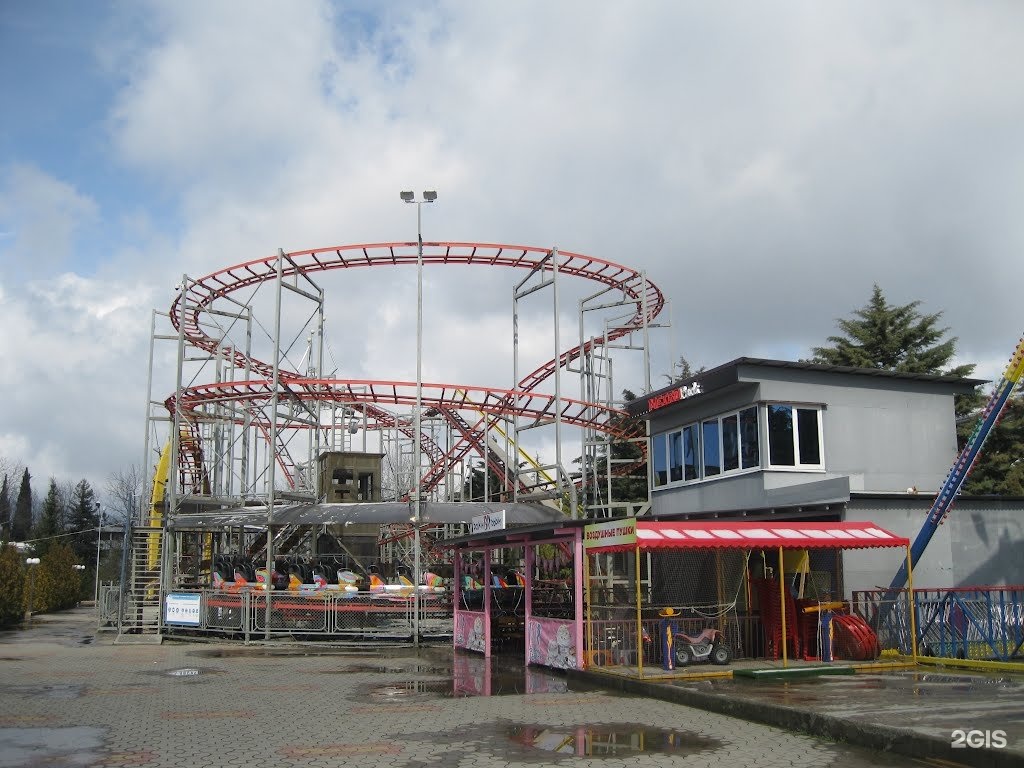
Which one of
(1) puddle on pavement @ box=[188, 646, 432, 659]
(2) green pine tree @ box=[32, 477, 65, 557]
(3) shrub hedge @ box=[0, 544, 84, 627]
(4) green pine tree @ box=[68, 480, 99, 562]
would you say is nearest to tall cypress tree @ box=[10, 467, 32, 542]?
(4) green pine tree @ box=[68, 480, 99, 562]

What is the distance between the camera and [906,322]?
40312 millimetres

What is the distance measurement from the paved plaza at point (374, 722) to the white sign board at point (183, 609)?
22.5 feet

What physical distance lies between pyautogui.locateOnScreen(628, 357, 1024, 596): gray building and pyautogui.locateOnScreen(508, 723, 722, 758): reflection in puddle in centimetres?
722

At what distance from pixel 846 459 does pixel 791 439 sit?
1.29 m

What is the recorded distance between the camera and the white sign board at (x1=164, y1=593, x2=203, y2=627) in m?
27.5

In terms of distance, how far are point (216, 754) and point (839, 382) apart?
578 inches

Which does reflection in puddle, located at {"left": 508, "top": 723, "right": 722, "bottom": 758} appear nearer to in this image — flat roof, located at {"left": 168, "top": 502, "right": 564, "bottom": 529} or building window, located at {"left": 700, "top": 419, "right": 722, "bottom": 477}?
building window, located at {"left": 700, "top": 419, "right": 722, "bottom": 477}

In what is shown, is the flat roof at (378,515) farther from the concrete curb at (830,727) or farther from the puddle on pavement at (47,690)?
the concrete curb at (830,727)

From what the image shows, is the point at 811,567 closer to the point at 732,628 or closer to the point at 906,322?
the point at 732,628

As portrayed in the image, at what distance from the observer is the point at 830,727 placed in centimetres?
1050

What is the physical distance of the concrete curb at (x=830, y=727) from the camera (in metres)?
8.52

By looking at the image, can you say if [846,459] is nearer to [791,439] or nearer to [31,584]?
[791,439]

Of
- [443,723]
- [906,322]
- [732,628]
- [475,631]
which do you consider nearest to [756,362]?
[732,628]

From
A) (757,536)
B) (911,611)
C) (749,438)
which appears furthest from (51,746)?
(749,438)
